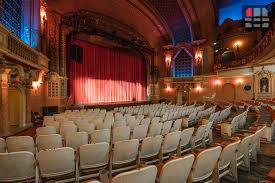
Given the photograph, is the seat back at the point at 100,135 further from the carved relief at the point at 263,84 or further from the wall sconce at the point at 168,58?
the wall sconce at the point at 168,58

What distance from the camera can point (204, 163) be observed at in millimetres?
2344

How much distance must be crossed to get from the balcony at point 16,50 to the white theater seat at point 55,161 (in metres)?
5.02

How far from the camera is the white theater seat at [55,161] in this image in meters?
2.50

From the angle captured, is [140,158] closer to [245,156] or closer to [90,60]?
[245,156]

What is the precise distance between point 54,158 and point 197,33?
21228 mm

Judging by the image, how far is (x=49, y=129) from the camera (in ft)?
14.9

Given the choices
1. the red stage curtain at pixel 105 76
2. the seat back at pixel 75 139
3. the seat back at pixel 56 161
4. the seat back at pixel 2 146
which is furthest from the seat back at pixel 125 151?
the red stage curtain at pixel 105 76

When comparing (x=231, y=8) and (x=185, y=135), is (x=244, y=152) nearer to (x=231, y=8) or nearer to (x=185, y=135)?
(x=185, y=135)

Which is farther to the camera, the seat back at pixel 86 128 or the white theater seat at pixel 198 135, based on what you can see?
the seat back at pixel 86 128

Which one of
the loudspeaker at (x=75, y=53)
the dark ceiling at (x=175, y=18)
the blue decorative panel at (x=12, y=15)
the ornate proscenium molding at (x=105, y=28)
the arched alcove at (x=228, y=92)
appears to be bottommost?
the arched alcove at (x=228, y=92)

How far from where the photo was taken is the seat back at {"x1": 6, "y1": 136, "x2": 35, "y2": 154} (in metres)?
3.30

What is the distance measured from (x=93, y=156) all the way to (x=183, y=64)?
820 inches

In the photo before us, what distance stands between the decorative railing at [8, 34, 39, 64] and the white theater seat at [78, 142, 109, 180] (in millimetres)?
5933

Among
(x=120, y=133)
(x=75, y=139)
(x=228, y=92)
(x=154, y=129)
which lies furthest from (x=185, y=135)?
(x=228, y=92)
